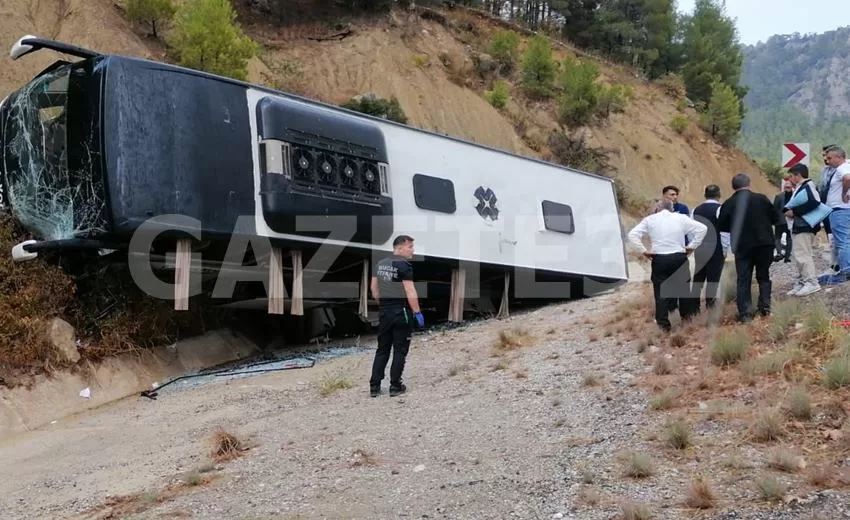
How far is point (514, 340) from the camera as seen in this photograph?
34.9 feet

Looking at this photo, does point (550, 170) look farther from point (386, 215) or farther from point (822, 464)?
point (822, 464)

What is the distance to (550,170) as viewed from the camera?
15.0 m

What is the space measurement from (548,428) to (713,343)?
224cm

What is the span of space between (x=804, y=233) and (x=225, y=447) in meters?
6.89

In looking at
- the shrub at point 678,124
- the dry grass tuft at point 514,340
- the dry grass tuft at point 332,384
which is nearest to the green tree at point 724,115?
the shrub at point 678,124

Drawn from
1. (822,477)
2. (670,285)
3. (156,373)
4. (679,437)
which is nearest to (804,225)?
(670,285)

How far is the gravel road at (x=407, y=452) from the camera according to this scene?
5.28 meters

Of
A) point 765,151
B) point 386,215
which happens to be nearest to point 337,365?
point 386,215

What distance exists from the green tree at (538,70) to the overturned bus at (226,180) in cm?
2107

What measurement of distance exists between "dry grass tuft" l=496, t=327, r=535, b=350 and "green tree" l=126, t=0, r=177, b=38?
16678mm

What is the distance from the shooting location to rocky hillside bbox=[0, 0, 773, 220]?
73.6 feet

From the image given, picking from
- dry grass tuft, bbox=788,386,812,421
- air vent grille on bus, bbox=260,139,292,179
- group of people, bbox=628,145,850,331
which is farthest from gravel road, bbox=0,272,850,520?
air vent grille on bus, bbox=260,139,292,179

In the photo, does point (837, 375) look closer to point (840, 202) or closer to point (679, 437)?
point (679, 437)

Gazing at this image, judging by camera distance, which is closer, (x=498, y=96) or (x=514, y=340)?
(x=514, y=340)
